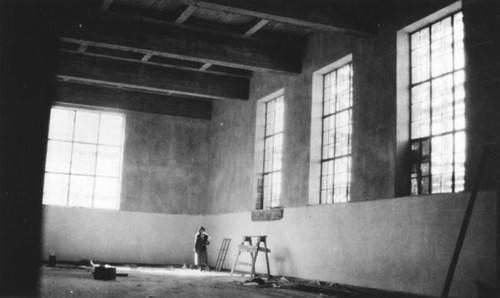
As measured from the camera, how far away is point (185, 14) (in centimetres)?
1234

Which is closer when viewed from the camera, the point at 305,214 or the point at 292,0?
the point at 292,0

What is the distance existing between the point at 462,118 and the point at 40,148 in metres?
8.25

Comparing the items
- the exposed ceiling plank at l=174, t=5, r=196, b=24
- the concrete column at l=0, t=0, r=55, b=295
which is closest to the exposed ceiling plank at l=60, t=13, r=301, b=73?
the exposed ceiling plank at l=174, t=5, r=196, b=24

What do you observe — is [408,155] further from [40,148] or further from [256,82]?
[40,148]

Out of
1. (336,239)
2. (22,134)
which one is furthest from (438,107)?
(22,134)

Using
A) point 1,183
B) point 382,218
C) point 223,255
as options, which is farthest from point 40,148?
point 223,255

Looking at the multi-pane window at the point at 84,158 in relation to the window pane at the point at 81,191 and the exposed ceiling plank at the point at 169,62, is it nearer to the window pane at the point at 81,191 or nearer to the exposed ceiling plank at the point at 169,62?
the window pane at the point at 81,191

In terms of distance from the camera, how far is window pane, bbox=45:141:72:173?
19031 mm

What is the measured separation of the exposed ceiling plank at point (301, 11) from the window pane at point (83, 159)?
1059 centimetres

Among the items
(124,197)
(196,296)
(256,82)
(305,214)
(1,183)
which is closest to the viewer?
(1,183)

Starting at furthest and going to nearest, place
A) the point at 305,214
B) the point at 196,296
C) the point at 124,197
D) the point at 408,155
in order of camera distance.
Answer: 1. the point at 124,197
2. the point at 305,214
3. the point at 408,155
4. the point at 196,296

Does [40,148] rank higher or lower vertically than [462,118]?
lower

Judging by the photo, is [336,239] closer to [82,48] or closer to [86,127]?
[82,48]

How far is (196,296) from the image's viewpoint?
343 inches
